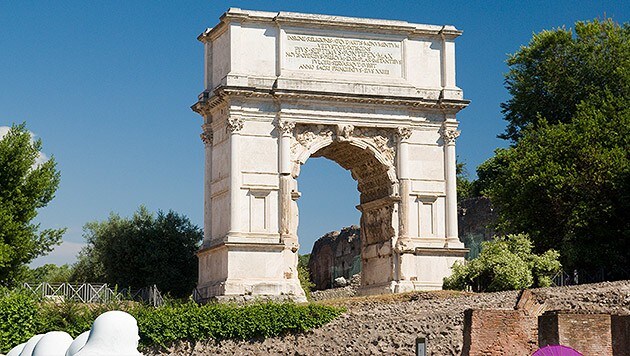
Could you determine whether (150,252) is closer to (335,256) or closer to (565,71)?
(335,256)

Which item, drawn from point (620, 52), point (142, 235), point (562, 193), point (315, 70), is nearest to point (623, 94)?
point (620, 52)

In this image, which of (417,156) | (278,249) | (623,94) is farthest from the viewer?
(623,94)

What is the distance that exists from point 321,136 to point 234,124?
2965 mm

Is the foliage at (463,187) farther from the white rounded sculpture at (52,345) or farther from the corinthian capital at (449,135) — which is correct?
the white rounded sculpture at (52,345)

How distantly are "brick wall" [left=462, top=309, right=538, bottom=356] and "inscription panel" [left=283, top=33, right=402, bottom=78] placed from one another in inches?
787

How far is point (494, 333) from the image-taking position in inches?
765

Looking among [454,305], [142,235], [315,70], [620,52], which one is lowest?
[454,305]

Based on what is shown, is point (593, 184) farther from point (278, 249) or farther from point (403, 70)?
point (278, 249)

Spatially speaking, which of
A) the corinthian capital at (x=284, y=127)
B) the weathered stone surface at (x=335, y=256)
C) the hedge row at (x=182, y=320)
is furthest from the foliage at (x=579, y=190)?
the weathered stone surface at (x=335, y=256)

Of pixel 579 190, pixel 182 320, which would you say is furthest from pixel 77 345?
pixel 579 190

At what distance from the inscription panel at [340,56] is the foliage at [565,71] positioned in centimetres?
1137

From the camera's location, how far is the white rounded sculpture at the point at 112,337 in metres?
6.51

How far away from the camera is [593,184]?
40.0 m

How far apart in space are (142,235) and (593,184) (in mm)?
19947
